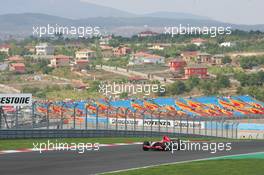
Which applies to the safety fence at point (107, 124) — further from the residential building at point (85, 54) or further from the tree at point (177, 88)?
the residential building at point (85, 54)

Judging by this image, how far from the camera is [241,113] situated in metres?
89.6

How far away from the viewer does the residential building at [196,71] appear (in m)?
136

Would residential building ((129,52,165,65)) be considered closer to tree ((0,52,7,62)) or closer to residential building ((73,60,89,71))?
residential building ((73,60,89,71))

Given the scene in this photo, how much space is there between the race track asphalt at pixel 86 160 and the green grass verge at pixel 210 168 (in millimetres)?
1017

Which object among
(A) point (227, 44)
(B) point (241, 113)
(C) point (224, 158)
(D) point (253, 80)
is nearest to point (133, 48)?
(A) point (227, 44)

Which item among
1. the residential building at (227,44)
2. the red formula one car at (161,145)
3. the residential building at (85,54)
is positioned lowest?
the residential building at (85,54)

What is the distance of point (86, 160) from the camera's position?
23.8m

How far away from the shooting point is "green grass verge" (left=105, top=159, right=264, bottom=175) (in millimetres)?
21127

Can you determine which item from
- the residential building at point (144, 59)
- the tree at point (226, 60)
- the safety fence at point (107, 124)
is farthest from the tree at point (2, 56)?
the safety fence at point (107, 124)

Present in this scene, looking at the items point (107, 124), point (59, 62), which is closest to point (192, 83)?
point (59, 62)

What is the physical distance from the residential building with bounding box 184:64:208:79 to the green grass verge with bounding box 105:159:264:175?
110245 millimetres

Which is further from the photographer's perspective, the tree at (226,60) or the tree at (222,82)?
the tree at (226,60)

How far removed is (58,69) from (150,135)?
111 m

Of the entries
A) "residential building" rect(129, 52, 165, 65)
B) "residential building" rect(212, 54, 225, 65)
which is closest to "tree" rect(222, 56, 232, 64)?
"residential building" rect(212, 54, 225, 65)
